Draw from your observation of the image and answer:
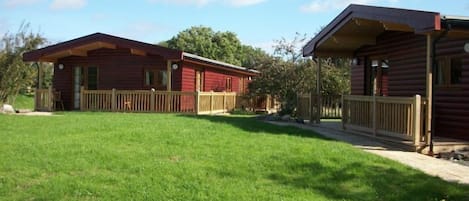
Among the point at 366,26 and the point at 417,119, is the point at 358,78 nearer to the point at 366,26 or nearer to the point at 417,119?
the point at 366,26

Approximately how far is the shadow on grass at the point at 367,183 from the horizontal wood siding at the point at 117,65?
15313 mm

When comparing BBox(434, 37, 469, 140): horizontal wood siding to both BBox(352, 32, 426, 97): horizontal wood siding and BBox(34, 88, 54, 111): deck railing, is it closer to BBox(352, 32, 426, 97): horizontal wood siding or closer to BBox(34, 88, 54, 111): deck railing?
BBox(352, 32, 426, 97): horizontal wood siding

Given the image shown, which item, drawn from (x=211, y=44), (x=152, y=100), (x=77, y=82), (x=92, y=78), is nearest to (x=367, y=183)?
(x=152, y=100)

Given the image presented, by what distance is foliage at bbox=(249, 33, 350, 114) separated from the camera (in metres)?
24.5

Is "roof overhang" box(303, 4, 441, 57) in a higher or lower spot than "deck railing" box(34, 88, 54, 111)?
higher

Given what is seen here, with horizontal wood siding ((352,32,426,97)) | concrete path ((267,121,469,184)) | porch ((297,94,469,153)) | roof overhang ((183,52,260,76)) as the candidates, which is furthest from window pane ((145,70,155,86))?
concrete path ((267,121,469,184))

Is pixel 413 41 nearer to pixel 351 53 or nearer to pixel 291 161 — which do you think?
pixel 351 53

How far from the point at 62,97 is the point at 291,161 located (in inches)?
715

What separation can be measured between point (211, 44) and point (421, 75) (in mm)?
55375

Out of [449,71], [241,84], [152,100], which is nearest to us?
[449,71]

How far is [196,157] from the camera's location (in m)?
8.25

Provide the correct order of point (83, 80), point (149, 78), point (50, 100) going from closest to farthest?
1. point (50, 100)
2. point (149, 78)
3. point (83, 80)

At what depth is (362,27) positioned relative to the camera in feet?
46.4

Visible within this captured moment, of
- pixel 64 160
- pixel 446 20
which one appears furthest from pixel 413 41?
pixel 64 160
